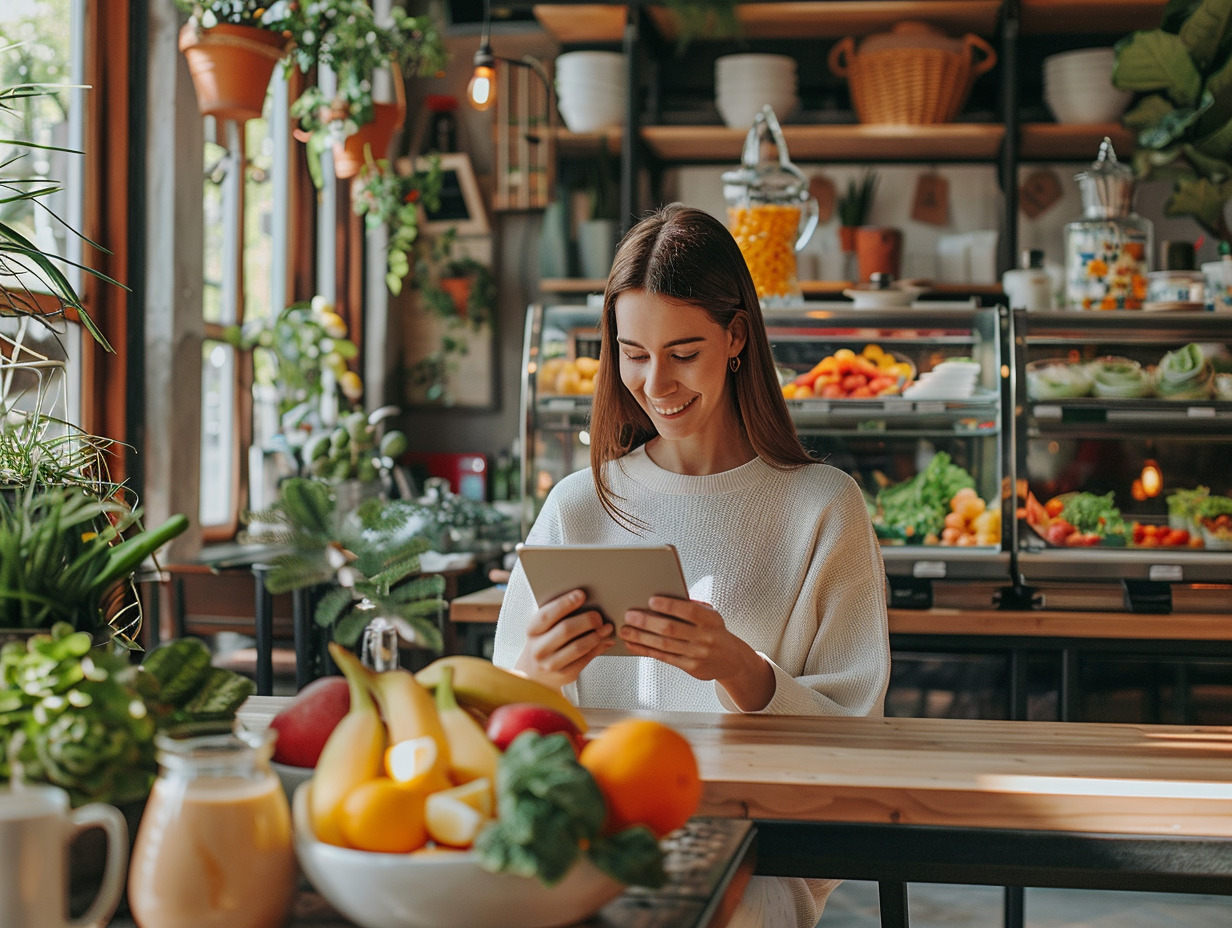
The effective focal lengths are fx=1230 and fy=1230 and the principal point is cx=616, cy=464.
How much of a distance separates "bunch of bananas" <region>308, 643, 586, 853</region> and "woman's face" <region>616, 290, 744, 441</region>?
3.15 ft

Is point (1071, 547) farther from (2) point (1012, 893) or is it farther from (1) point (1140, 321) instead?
(2) point (1012, 893)

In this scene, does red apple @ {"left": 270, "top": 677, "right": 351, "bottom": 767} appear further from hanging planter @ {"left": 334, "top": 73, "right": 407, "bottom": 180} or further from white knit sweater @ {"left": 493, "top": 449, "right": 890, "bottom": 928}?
hanging planter @ {"left": 334, "top": 73, "right": 407, "bottom": 180}

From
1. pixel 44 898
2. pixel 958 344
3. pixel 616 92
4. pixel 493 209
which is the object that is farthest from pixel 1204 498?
pixel 44 898

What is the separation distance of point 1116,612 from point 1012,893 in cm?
94

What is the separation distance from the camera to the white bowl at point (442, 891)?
2.44ft

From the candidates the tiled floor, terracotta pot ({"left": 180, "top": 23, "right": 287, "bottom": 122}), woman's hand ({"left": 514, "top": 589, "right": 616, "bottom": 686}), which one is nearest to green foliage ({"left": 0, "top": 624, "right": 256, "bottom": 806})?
woman's hand ({"left": 514, "top": 589, "right": 616, "bottom": 686})

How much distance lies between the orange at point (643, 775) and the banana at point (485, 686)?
0.15 metres

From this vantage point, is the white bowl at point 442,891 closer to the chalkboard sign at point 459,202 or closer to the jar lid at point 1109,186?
the jar lid at point 1109,186

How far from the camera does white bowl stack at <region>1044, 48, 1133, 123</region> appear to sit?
4152mm

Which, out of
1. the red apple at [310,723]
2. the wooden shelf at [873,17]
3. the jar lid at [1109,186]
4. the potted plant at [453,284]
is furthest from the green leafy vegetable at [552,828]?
the potted plant at [453,284]

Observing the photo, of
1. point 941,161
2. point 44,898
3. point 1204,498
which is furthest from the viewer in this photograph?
point 941,161

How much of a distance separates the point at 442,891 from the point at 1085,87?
13.6ft

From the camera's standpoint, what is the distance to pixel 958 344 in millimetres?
3371

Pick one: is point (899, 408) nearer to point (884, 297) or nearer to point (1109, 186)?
point (884, 297)
